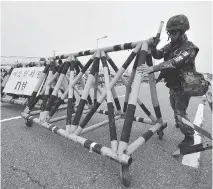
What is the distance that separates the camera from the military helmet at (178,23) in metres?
1.96

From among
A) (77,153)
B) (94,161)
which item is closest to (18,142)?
(77,153)

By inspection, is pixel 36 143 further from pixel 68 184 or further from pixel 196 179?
pixel 196 179

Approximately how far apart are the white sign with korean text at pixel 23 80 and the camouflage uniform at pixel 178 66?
303cm

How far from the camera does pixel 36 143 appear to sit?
242cm

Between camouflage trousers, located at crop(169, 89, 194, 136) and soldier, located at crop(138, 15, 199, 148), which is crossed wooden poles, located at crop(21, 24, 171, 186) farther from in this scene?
camouflage trousers, located at crop(169, 89, 194, 136)

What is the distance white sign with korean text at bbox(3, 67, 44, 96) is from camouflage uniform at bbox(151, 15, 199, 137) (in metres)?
3.03

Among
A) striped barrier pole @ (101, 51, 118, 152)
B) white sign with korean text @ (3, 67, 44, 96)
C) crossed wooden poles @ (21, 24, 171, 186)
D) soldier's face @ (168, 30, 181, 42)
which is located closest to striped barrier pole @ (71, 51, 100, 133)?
crossed wooden poles @ (21, 24, 171, 186)

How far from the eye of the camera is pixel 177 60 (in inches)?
68.8

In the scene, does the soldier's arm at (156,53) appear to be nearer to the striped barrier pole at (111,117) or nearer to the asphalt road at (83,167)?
the striped barrier pole at (111,117)

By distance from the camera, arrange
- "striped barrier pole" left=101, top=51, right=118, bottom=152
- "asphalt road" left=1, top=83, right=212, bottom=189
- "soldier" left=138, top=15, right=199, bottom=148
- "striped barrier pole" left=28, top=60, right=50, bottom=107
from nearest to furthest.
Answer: "asphalt road" left=1, top=83, right=212, bottom=189 < "striped barrier pole" left=101, top=51, right=118, bottom=152 < "soldier" left=138, top=15, right=199, bottom=148 < "striped barrier pole" left=28, top=60, right=50, bottom=107

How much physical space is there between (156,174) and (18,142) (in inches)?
78.6

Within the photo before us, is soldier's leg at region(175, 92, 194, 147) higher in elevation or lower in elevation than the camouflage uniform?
lower

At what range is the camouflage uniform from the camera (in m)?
1.80

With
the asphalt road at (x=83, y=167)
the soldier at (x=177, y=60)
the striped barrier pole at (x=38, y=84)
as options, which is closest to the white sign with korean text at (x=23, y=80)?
the striped barrier pole at (x=38, y=84)
